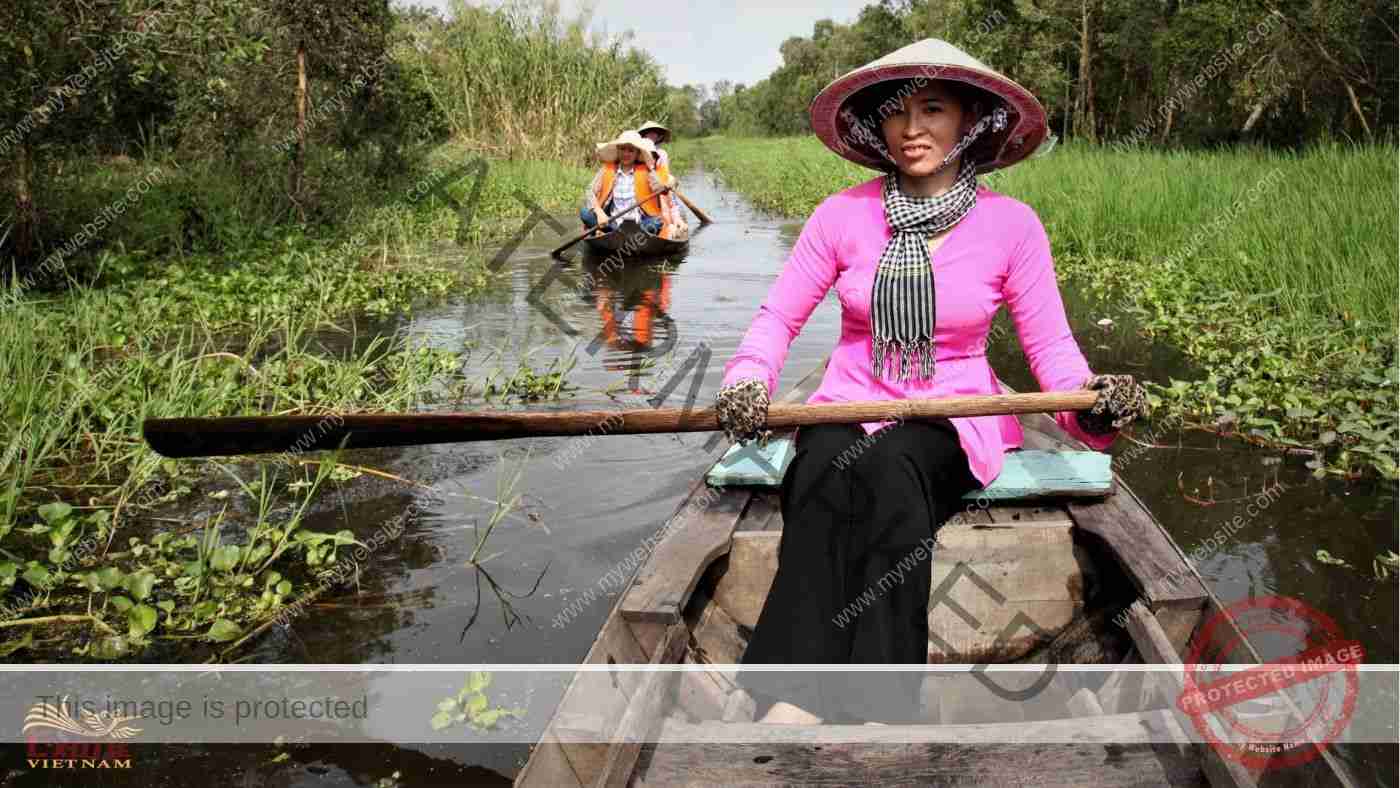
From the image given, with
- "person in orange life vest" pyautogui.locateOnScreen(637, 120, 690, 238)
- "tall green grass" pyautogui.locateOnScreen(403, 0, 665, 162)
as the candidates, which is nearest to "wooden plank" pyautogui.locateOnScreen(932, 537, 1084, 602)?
"person in orange life vest" pyautogui.locateOnScreen(637, 120, 690, 238)

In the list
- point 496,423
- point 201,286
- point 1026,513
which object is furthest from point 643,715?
point 201,286

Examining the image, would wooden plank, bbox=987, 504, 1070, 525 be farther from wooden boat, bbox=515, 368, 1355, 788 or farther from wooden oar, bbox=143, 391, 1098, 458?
wooden oar, bbox=143, 391, 1098, 458

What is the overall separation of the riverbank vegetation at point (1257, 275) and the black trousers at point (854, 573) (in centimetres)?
263

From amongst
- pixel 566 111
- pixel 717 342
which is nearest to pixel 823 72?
pixel 566 111

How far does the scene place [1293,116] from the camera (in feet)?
46.1

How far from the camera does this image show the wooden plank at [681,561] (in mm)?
2207

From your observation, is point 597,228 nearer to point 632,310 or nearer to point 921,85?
point 632,310

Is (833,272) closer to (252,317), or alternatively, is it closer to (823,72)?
(252,317)

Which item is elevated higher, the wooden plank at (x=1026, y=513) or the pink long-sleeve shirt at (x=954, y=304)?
the pink long-sleeve shirt at (x=954, y=304)

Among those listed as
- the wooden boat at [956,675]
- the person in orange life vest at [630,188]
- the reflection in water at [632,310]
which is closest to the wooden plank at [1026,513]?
the wooden boat at [956,675]

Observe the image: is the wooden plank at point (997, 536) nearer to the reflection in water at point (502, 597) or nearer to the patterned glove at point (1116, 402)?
the patterned glove at point (1116, 402)

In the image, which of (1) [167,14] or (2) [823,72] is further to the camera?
(2) [823,72]

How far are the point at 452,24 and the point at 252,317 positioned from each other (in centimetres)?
1227

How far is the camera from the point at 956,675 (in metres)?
2.62
